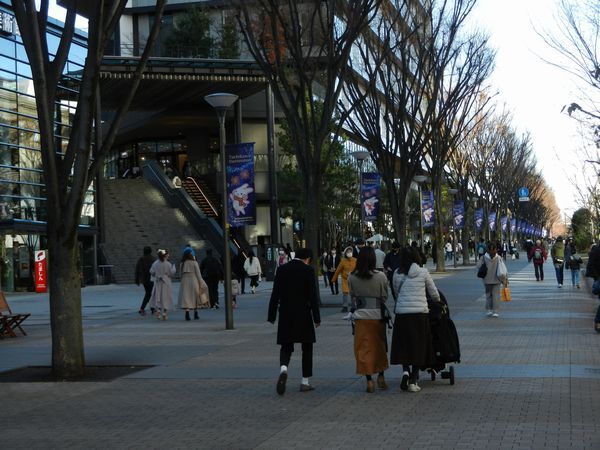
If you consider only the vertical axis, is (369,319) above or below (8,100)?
below

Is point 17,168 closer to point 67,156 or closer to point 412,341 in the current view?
point 67,156

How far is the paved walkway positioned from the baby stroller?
236 mm

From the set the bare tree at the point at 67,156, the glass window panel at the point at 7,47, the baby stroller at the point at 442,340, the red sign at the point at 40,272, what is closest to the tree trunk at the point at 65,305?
the bare tree at the point at 67,156

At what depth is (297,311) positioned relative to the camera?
1068cm

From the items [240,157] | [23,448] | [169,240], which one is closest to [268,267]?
[169,240]

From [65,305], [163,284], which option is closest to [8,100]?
[163,284]

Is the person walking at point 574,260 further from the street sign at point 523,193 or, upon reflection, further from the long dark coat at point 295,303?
the street sign at point 523,193

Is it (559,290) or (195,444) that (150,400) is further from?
(559,290)

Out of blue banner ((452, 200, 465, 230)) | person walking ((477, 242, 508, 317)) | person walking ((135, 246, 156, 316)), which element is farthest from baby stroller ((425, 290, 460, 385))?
blue banner ((452, 200, 465, 230))

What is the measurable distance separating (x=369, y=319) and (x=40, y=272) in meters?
27.7

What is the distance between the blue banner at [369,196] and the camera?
32219 millimetres

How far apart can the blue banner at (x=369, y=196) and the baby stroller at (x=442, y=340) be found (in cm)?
2142

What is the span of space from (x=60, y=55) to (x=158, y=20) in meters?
1.28

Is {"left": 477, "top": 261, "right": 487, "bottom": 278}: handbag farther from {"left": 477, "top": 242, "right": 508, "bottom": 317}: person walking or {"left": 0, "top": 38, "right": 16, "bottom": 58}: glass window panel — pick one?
{"left": 0, "top": 38, "right": 16, "bottom": 58}: glass window panel
